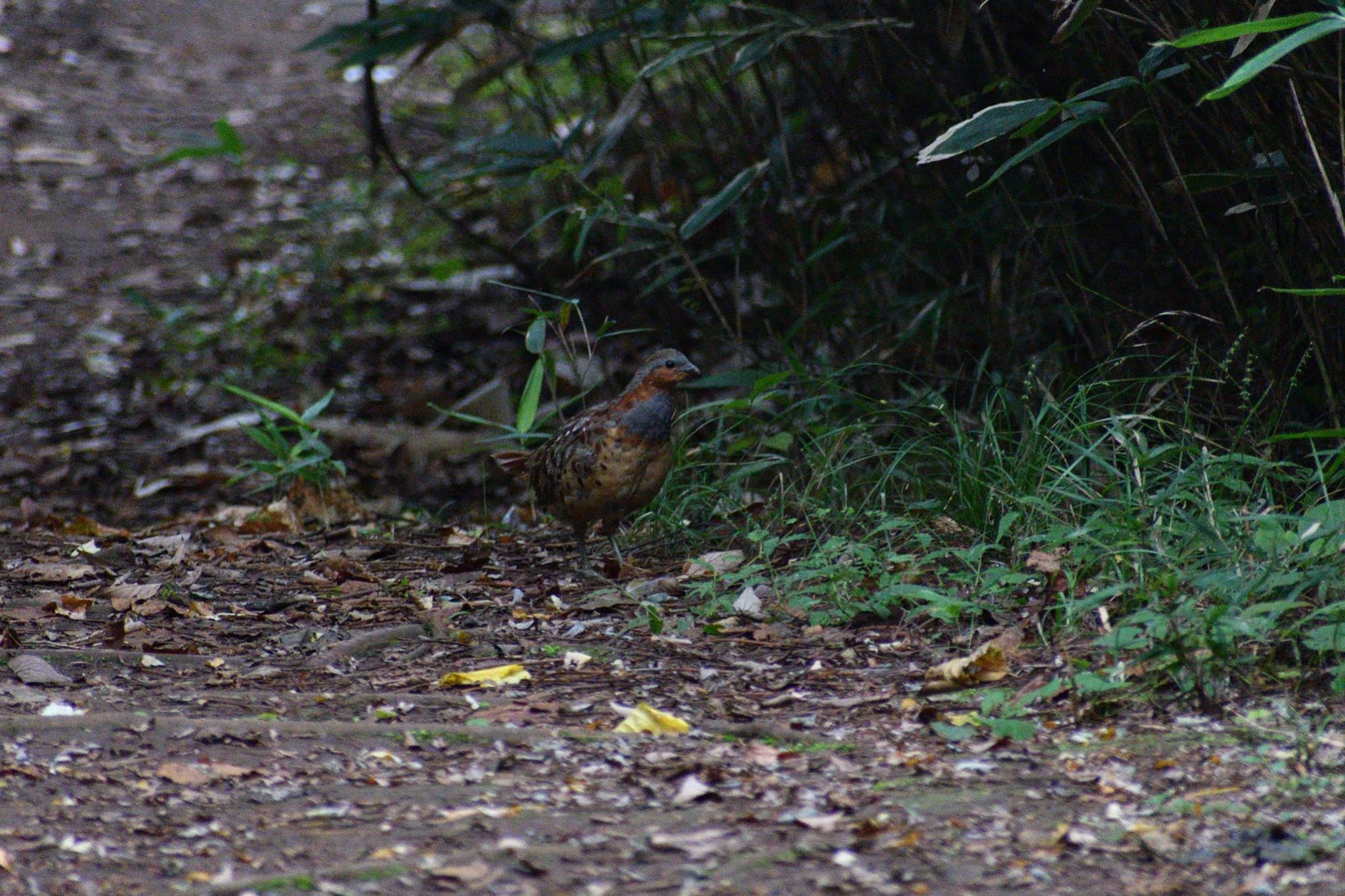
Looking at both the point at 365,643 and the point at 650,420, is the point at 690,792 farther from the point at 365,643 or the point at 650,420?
the point at 650,420

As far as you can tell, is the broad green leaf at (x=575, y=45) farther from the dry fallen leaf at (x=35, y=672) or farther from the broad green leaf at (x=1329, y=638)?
the broad green leaf at (x=1329, y=638)

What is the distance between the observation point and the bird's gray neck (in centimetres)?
441

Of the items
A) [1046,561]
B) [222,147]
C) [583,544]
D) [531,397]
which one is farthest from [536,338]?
[222,147]

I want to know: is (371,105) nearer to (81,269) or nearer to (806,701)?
(81,269)

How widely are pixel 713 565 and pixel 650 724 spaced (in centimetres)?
124

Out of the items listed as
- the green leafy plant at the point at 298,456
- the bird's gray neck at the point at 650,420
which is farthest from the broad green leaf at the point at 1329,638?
the green leafy plant at the point at 298,456

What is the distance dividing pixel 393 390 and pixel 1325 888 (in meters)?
A: 5.58

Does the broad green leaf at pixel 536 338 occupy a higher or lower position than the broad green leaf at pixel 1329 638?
higher

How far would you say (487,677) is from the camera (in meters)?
3.47

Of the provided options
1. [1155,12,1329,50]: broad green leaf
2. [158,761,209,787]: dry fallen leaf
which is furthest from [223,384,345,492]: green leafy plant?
[1155,12,1329,50]: broad green leaf

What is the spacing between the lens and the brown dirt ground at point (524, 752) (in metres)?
2.39

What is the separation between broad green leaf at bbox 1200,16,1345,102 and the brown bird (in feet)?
6.45

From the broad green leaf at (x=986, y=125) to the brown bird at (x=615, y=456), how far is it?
47.2 inches

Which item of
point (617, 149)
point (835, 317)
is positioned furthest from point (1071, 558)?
point (617, 149)
